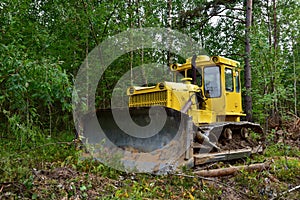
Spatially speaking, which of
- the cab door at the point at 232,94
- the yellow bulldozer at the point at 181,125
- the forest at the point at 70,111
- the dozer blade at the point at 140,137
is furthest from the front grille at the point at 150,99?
the cab door at the point at 232,94

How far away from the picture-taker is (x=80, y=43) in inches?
355

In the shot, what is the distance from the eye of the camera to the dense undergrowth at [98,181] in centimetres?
352

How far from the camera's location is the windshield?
7.69 m

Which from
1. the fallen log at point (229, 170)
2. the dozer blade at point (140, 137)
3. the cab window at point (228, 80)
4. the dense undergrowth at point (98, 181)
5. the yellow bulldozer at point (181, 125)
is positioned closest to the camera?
the dense undergrowth at point (98, 181)

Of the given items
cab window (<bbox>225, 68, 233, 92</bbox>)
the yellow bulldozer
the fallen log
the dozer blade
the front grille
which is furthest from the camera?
cab window (<bbox>225, 68, 233, 92</bbox>)

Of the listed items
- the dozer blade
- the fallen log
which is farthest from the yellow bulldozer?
the fallen log

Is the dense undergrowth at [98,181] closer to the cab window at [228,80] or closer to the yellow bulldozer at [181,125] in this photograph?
the yellow bulldozer at [181,125]

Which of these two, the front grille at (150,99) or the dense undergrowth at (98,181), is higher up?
the front grille at (150,99)

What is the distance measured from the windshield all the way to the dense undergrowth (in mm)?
2510

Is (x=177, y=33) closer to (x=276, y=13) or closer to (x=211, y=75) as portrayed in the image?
(x=276, y=13)

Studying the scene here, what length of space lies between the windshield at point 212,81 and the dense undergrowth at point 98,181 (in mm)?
2510

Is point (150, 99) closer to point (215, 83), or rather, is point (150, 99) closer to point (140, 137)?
point (140, 137)

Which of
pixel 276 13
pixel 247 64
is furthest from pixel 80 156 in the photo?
pixel 276 13

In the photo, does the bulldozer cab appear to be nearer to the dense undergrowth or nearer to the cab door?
the cab door
